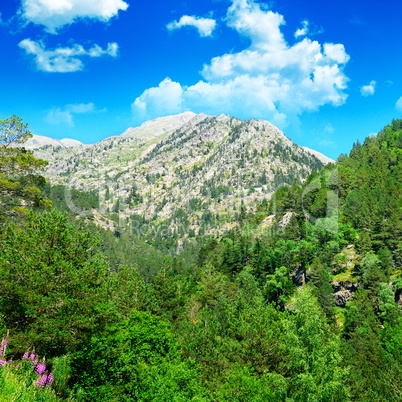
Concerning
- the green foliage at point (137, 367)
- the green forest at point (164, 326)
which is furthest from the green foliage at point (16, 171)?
the green foliage at point (137, 367)

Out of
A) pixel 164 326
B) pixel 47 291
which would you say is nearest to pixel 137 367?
pixel 164 326

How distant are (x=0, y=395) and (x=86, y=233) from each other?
570 inches

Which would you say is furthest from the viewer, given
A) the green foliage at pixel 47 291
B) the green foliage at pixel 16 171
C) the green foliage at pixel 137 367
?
the green foliage at pixel 16 171

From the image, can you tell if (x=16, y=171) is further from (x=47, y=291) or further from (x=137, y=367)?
(x=137, y=367)

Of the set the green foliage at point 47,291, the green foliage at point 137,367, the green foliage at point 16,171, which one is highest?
the green foliage at point 16,171

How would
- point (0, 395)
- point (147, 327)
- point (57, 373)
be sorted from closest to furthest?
point (0, 395) < point (57, 373) < point (147, 327)

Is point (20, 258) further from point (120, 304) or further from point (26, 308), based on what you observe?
point (120, 304)

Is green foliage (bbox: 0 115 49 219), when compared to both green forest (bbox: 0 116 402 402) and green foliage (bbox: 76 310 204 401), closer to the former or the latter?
green forest (bbox: 0 116 402 402)

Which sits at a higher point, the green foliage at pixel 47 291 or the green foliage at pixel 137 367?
the green foliage at pixel 47 291

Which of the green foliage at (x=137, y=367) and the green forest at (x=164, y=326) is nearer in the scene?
the green forest at (x=164, y=326)

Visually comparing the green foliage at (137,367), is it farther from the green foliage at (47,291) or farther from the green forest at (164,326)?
the green foliage at (47,291)

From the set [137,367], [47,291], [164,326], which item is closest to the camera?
[47,291]

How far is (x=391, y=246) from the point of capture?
209 ft

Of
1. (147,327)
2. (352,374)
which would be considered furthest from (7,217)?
(352,374)
